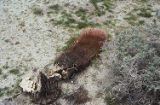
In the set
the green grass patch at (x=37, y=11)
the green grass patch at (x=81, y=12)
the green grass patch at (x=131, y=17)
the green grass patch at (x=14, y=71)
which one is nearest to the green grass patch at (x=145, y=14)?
the green grass patch at (x=131, y=17)

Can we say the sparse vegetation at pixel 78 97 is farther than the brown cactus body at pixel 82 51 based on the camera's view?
No

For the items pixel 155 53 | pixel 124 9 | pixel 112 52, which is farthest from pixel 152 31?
pixel 124 9

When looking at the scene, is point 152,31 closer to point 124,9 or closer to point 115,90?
point 115,90

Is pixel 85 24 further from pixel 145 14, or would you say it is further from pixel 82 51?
pixel 145 14

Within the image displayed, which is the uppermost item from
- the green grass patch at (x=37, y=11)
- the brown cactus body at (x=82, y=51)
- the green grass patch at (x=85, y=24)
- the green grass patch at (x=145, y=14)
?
the green grass patch at (x=37, y=11)

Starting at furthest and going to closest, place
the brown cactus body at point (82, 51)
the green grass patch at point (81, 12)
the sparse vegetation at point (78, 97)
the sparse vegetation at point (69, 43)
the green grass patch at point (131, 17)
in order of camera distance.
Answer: the green grass patch at point (81, 12) → the green grass patch at point (131, 17) → the sparse vegetation at point (69, 43) → the brown cactus body at point (82, 51) → the sparse vegetation at point (78, 97)

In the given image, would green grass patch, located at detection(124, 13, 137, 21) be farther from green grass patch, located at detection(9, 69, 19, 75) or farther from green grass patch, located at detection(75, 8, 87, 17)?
green grass patch, located at detection(9, 69, 19, 75)

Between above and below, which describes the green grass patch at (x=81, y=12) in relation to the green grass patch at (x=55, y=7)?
below

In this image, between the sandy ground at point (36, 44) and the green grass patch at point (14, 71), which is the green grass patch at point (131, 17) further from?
the green grass patch at point (14, 71)

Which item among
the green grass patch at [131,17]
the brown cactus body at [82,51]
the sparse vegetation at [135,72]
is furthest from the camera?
the green grass patch at [131,17]
